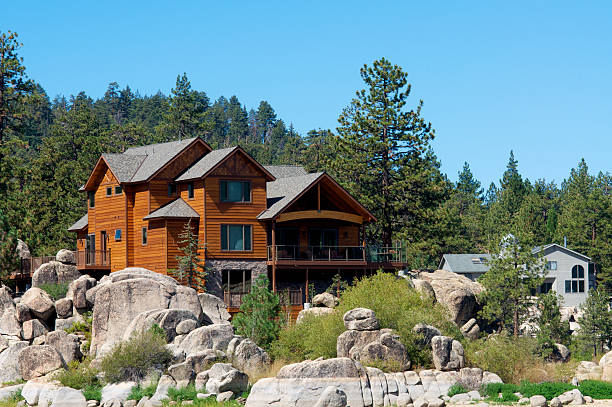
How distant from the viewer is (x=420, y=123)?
208 ft

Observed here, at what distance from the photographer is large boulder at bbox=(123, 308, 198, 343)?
142ft

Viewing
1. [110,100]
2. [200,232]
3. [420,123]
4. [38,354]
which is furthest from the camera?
[110,100]

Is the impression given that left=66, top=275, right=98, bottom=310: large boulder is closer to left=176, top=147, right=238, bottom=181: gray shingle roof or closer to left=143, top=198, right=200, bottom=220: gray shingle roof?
left=143, top=198, right=200, bottom=220: gray shingle roof

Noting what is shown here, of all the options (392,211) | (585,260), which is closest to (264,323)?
(392,211)

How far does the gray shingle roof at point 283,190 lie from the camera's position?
5400 cm

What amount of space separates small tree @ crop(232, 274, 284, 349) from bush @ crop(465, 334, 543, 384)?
9684mm

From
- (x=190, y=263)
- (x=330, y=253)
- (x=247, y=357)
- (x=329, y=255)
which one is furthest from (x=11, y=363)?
(x=330, y=253)

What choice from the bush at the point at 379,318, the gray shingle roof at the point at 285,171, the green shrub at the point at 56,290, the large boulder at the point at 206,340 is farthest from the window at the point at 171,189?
the large boulder at the point at 206,340

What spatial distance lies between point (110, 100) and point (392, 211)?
122m

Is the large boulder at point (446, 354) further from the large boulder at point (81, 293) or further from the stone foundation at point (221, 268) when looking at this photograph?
the large boulder at point (81, 293)

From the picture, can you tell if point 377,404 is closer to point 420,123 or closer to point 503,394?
point 503,394

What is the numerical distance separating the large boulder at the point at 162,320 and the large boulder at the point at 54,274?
11.3m

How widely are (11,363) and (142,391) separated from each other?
962cm

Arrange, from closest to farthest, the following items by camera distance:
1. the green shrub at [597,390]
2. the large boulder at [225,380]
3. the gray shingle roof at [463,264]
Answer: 1. the green shrub at [597,390]
2. the large boulder at [225,380]
3. the gray shingle roof at [463,264]
